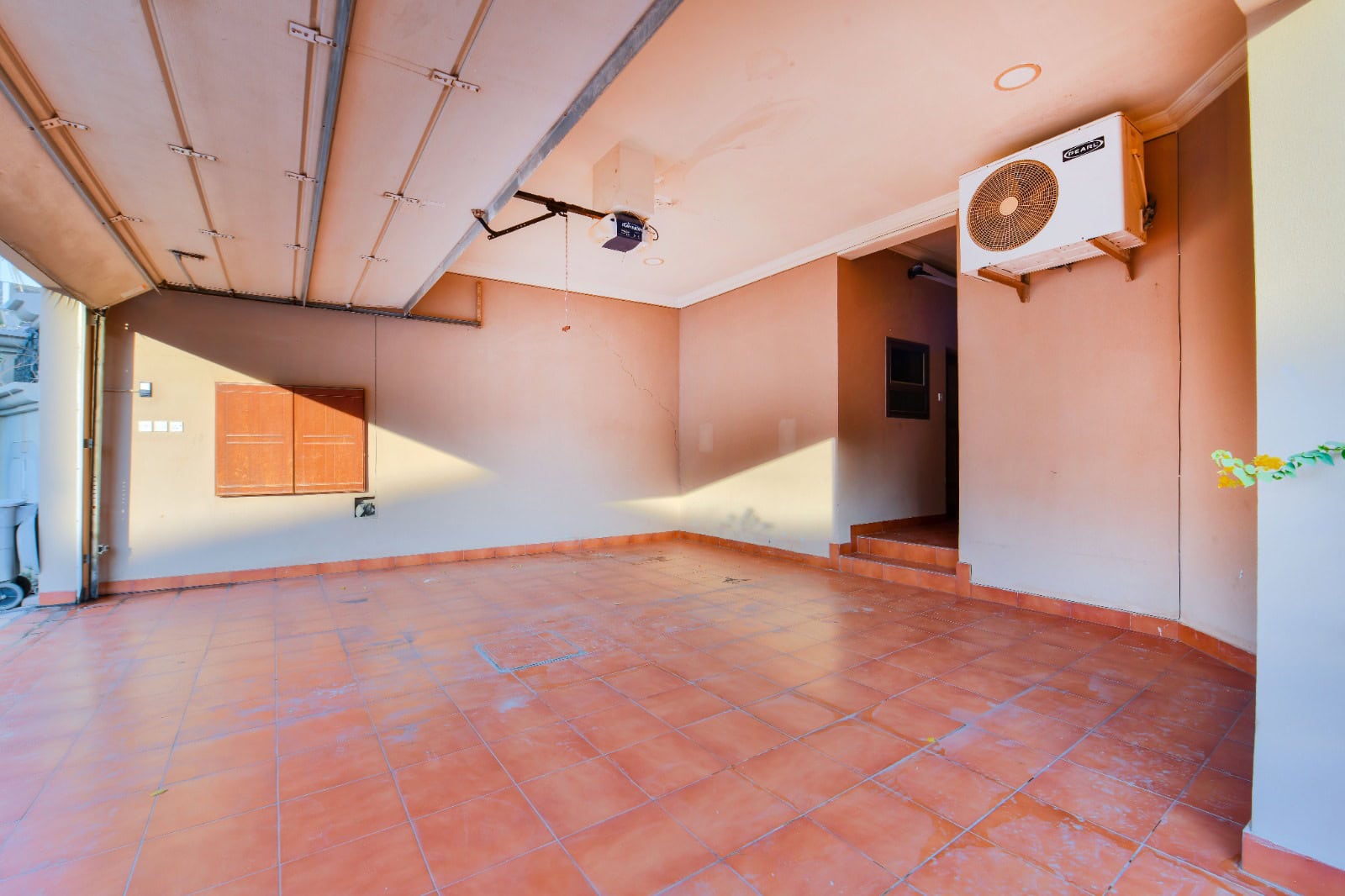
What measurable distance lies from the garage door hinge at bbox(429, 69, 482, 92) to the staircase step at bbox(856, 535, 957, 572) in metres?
4.47

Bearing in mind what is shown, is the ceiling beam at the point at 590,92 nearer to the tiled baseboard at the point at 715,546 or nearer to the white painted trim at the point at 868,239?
the white painted trim at the point at 868,239

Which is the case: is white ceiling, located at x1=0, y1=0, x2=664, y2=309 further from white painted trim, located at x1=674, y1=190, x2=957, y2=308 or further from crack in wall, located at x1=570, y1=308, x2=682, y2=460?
white painted trim, located at x1=674, y1=190, x2=957, y2=308

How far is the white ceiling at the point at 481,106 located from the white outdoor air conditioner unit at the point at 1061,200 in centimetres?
25

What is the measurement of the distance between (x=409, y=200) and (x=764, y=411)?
13.4 feet

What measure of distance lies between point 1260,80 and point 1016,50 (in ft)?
4.96

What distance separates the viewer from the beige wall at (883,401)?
542 cm

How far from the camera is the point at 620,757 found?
2.07 m

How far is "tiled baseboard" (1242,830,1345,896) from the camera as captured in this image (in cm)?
137

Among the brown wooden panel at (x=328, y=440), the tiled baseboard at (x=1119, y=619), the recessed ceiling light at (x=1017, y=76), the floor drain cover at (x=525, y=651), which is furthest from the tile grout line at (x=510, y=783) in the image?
the recessed ceiling light at (x=1017, y=76)

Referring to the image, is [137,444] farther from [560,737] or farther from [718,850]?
[718,850]

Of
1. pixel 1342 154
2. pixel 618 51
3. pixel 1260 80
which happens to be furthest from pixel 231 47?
pixel 1342 154

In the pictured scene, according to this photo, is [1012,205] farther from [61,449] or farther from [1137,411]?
[61,449]

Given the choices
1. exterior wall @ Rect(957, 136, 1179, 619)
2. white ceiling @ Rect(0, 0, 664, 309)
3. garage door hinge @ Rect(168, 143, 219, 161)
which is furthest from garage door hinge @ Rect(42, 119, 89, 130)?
exterior wall @ Rect(957, 136, 1179, 619)

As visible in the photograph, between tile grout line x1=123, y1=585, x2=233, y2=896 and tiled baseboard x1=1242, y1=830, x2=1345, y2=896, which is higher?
tiled baseboard x1=1242, y1=830, x2=1345, y2=896
